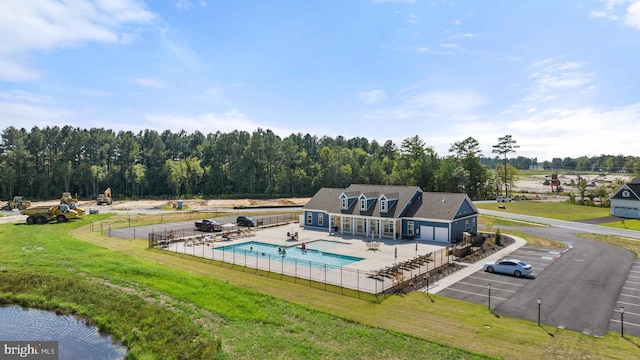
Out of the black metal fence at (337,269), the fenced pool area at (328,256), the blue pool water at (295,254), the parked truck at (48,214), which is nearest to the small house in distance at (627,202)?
the fenced pool area at (328,256)

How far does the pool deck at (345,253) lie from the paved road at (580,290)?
780 cm

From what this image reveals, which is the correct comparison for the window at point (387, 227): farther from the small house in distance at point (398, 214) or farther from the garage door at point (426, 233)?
the garage door at point (426, 233)

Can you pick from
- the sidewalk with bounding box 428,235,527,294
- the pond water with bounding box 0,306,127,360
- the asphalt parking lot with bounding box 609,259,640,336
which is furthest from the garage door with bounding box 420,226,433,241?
the pond water with bounding box 0,306,127,360

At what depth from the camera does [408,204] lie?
4531 centimetres

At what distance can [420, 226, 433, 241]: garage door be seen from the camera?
42.3m

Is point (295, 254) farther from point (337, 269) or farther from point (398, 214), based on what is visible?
point (398, 214)

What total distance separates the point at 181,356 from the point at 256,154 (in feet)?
308

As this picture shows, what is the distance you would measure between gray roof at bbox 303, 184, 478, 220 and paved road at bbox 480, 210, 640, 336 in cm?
1167

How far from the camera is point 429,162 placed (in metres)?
99.2

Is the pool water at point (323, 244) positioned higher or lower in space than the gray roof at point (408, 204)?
lower

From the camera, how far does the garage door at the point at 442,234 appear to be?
41228 mm

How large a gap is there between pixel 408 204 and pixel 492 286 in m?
20.0

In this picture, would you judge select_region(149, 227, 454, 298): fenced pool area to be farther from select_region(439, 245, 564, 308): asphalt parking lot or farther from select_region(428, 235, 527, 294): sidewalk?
select_region(439, 245, 564, 308): asphalt parking lot

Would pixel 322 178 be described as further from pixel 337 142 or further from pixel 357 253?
pixel 357 253
